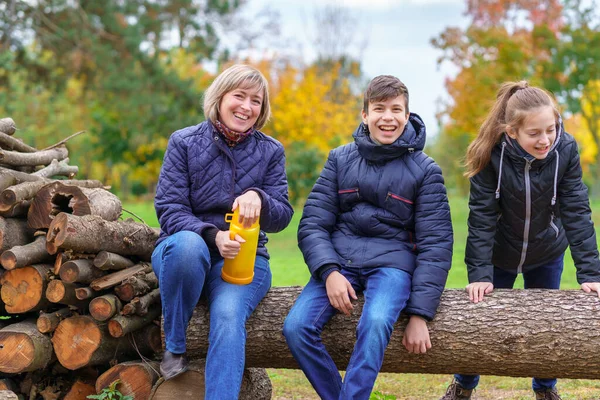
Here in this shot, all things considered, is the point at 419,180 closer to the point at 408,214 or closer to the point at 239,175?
the point at 408,214

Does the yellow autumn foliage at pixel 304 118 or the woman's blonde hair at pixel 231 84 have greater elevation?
the woman's blonde hair at pixel 231 84

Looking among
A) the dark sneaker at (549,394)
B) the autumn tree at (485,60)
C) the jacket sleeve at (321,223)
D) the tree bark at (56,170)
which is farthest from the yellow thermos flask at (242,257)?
the autumn tree at (485,60)

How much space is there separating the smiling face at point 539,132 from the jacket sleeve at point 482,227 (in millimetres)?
281

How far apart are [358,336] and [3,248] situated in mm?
2197

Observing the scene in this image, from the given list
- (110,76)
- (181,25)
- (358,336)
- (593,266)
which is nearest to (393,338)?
(358,336)

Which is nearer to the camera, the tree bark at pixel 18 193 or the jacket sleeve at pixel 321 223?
the jacket sleeve at pixel 321 223

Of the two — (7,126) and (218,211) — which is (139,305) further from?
(7,126)

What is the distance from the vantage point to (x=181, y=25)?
1653 centimetres

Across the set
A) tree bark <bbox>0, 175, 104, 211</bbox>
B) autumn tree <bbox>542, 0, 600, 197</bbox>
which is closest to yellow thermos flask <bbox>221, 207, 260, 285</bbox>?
tree bark <bbox>0, 175, 104, 211</bbox>

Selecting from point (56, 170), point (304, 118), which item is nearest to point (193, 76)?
point (304, 118)

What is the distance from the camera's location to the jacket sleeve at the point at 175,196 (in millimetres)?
3812

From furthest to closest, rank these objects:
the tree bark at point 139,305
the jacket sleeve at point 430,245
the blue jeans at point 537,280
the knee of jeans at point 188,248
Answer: the blue jeans at point 537,280 < the tree bark at point 139,305 < the jacket sleeve at point 430,245 < the knee of jeans at point 188,248

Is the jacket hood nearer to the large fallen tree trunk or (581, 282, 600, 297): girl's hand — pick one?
the large fallen tree trunk

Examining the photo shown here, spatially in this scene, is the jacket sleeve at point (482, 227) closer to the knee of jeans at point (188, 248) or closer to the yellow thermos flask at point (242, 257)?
the yellow thermos flask at point (242, 257)
